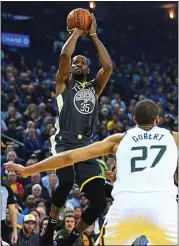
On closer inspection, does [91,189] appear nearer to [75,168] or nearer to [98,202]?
[98,202]

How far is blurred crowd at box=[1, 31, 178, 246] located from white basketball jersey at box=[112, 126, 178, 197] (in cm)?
286

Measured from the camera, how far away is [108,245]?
617 cm

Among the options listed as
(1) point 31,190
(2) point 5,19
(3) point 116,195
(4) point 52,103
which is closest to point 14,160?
(1) point 31,190

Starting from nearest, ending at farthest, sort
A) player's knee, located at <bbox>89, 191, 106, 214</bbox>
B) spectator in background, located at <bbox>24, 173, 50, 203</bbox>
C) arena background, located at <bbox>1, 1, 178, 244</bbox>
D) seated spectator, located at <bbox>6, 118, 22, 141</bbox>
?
player's knee, located at <bbox>89, 191, 106, 214</bbox>
spectator in background, located at <bbox>24, 173, 50, 203</bbox>
seated spectator, located at <bbox>6, 118, 22, 141</bbox>
arena background, located at <bbox>1, 1, 178, 244</bbox>

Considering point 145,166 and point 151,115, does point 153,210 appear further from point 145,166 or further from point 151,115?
point 151,115

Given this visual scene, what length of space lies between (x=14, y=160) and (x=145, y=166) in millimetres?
8888

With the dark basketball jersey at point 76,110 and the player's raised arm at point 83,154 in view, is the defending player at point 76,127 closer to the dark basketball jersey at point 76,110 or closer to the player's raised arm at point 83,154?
the dark basketball jersey at point 76,110

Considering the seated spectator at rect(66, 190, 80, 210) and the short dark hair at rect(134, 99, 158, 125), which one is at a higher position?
the short dark hair at rect(134, 99, 158, 125)

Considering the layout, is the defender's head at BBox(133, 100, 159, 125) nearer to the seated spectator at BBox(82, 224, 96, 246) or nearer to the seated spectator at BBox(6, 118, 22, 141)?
the seated spectator at BBox(82, 224, 96, 246)

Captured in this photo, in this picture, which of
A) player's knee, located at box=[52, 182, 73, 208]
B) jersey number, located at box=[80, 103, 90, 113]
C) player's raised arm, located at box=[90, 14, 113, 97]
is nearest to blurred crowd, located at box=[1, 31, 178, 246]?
player's knee, located at box=[52, 182, 73, 208]

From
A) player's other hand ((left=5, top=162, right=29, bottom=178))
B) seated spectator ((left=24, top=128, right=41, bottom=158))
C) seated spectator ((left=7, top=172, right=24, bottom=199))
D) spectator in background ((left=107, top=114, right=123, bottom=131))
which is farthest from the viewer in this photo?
spectator in background ((left=107, top=114, right=123, bottom=131))

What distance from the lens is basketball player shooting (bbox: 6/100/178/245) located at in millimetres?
6062

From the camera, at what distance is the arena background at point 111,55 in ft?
69.3

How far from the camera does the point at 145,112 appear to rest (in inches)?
251
